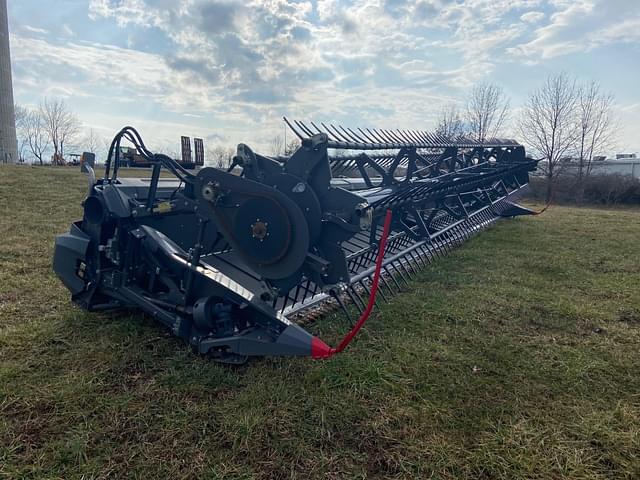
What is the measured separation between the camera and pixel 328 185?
9.10 ft

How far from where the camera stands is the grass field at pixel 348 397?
6.98ft

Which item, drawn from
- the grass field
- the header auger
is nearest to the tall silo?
the header auger

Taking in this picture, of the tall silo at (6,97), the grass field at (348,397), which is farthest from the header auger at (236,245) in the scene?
the tall silo at (6,97)

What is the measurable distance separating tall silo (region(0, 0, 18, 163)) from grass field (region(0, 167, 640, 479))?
171 feet

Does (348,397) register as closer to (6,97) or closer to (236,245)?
(236,245)

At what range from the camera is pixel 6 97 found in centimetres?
4662

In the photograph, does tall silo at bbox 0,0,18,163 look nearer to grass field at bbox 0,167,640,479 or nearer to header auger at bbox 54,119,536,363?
header auger at bbox 54,119,536,363

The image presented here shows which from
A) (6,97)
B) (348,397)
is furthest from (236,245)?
(6,97)

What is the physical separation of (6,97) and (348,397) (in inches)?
2282

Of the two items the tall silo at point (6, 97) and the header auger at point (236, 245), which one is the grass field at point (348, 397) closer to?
the header auger at point (236, 245)

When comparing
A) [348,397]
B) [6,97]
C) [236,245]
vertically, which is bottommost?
[348,397]

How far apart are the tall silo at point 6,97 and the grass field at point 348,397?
52.1 meters

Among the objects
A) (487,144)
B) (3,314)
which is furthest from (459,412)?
(487,144)

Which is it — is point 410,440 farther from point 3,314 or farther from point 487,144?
point 487,144
